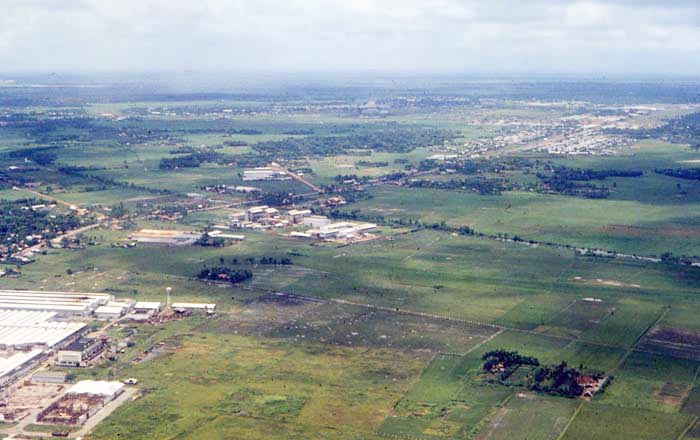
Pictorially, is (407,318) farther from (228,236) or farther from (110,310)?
(228,236)

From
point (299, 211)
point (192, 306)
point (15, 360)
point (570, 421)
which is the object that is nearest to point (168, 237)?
point (299, 211)

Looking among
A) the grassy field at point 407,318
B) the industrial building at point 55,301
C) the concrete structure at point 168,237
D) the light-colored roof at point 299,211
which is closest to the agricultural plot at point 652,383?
the grassy field at point 407,318

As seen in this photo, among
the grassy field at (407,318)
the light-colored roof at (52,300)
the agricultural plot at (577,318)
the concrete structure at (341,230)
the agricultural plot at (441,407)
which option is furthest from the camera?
the concrete structure at (341,230)

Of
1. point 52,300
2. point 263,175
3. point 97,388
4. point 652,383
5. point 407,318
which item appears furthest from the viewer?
point 263,175

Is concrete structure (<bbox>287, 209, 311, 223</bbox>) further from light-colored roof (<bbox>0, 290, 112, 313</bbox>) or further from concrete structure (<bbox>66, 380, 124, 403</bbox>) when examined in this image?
concrete structure (<bbox>66, 380, 124, 403</bbox>)

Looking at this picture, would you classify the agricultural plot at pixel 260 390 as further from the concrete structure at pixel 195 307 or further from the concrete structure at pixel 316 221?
the concrete structure at pixel 316 221

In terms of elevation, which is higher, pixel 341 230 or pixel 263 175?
pixel 341 230

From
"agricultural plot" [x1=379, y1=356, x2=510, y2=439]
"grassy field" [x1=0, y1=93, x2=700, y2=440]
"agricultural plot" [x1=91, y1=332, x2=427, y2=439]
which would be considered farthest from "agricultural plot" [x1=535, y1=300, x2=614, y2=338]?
"agricultural plot" [x1=91, y1=332, x2=427, y2=439]
